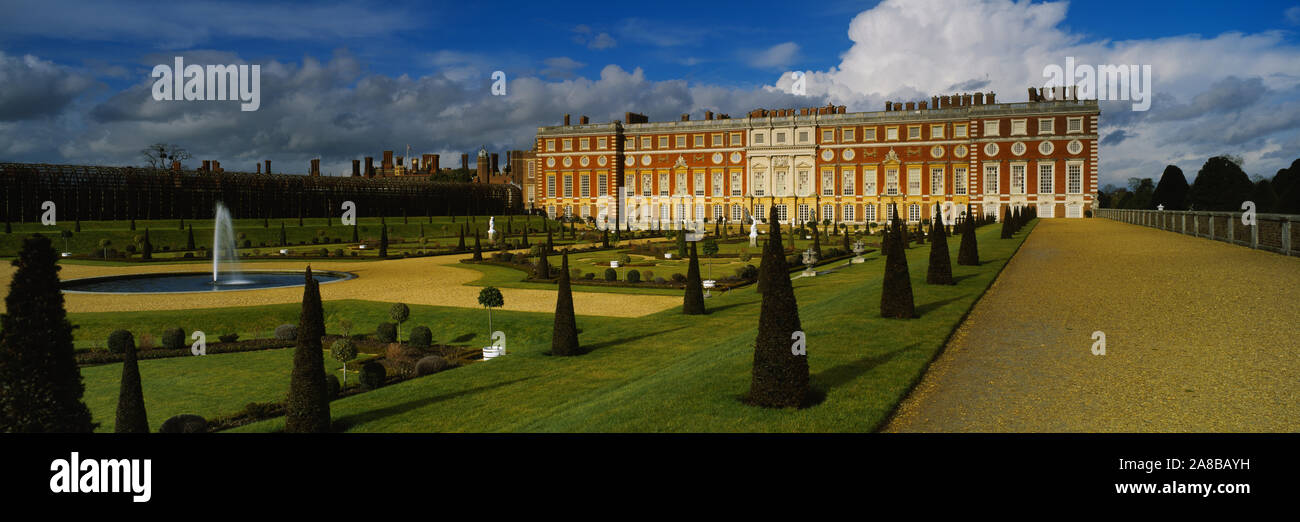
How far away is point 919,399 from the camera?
727 centimetres

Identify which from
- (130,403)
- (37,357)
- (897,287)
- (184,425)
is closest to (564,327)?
(897,287)

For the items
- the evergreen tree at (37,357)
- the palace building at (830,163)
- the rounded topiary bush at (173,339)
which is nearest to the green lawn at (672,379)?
the evergreen tree at (37,357)

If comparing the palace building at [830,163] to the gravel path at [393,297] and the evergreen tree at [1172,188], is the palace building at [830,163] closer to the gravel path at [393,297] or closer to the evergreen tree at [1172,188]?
the evergreen tree at [1172,188]

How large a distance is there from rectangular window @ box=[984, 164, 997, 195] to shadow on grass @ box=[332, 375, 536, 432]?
6724 centimetres

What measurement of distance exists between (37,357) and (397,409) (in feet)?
13.3

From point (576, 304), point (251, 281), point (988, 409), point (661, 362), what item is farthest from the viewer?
point (251, 281)

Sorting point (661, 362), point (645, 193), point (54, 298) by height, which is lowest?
point (661, 362)

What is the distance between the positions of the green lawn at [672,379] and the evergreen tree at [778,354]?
7.1 inches

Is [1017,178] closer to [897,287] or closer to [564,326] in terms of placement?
[897,287]

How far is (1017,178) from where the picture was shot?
69125 mm

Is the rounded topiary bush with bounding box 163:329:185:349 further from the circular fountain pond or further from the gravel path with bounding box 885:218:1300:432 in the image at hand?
the gravel path with bounding box 885:218:1300:432
